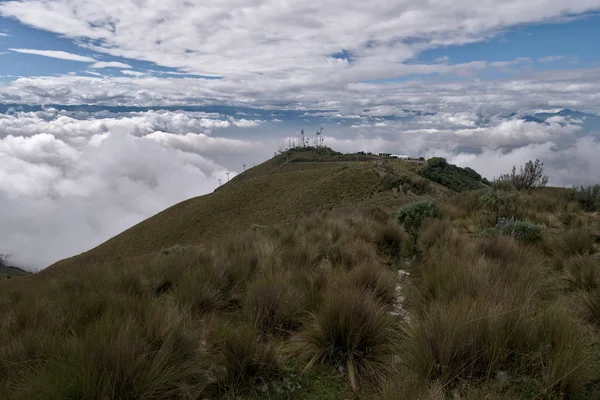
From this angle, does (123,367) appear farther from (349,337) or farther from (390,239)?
(390,239)

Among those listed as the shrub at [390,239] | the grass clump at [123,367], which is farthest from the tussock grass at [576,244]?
the grass clump at [123,367]

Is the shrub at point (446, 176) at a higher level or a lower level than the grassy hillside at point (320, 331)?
lower

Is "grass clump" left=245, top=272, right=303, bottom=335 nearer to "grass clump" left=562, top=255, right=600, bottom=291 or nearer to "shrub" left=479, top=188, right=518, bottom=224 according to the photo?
"grass clump" left=562, top=255, right=600, bottom=291

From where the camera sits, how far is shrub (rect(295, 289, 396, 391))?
3.32 metres

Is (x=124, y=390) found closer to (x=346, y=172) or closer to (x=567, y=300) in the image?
(x=567, y=300)

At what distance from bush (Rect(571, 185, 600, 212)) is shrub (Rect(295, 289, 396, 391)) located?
502 inches

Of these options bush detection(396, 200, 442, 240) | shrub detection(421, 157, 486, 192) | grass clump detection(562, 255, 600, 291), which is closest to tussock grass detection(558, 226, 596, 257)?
grass clump detection(562, 255, 600, 291)

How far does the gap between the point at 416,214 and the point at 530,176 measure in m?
12.9

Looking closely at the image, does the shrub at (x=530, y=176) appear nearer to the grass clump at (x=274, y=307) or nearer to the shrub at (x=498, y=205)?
the shrub at (x=498, y=205)

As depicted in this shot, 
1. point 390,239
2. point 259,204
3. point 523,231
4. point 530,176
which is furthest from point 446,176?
point 390,239

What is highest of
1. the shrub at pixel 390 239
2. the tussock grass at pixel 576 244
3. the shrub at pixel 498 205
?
the shrub at pixel 498 205

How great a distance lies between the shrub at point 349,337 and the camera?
3.32m

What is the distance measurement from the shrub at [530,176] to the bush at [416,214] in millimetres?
10818

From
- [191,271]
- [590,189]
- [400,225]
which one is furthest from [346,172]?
[191,271]
